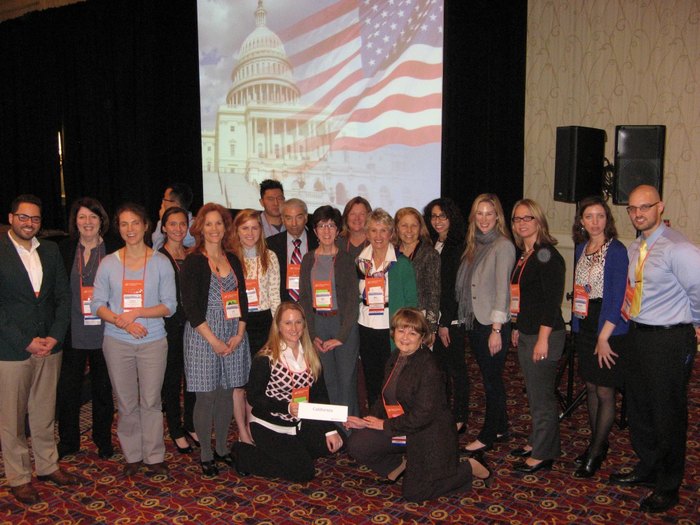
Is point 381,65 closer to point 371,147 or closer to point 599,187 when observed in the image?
point 371,147

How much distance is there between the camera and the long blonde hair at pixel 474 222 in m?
3.66

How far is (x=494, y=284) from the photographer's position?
3633 mm

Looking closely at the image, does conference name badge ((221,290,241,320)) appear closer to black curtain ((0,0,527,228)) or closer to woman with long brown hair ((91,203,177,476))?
woman with long brown hair ((91,203,177,476))

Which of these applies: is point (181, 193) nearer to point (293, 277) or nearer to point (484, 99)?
point (293, 277)

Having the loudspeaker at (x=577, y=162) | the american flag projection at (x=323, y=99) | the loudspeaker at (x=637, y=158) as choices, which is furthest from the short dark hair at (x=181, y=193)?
the loudspeaker at (x=637, y=158)

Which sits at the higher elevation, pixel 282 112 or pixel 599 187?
pixel 282 112

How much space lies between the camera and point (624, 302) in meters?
3.23

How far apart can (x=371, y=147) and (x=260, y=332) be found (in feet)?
11.0

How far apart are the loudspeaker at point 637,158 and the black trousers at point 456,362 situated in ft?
7.12

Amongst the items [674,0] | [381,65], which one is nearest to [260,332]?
[381,65]

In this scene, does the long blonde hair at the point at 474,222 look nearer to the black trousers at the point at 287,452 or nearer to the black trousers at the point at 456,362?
the black trousers at the point at 456,362

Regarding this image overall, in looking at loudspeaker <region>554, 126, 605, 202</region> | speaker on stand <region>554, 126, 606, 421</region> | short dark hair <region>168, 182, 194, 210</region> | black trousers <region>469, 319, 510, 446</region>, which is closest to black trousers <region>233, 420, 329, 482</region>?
black trousers <region>469, 319, 510, 446</region>

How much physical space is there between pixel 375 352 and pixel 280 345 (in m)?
0.66

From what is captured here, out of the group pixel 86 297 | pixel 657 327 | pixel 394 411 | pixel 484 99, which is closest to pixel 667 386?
pixel 657 327
